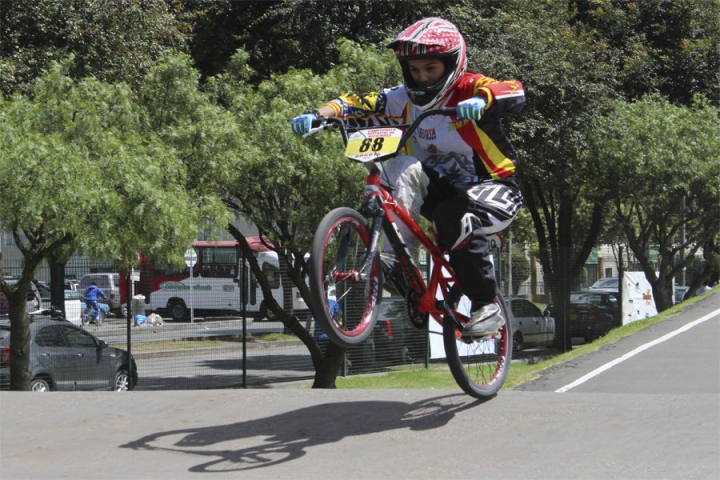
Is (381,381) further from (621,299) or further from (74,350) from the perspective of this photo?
(621,299)

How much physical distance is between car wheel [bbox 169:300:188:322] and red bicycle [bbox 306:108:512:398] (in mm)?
10548

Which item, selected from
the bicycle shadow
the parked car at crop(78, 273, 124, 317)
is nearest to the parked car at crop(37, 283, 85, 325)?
the parked car at crop(78, 273, 124, 317)

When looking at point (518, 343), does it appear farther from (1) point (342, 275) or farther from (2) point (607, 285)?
(1) point (342, 275)

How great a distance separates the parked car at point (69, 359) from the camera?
14508 millimetres

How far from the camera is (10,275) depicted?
15.5 m

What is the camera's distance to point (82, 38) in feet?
53.8

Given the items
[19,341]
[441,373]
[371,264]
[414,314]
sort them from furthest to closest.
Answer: [441,373] < [19,341] < [414,314] < [371,264]

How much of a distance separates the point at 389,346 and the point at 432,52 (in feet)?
47.0

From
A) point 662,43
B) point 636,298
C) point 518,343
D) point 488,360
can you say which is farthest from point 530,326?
point 488,360

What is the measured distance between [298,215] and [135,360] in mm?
4327

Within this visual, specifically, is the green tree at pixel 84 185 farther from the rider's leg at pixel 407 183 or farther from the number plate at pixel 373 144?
the number plate at pixel 373 144

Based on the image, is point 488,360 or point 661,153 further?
point 661,153

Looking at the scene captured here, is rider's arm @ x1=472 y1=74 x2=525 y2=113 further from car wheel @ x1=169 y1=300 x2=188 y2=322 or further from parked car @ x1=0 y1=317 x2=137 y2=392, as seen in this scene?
car wheel @ x1=169 y1=300 x2=188 y2=322

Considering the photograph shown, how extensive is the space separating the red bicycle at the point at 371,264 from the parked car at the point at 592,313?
676 inches
